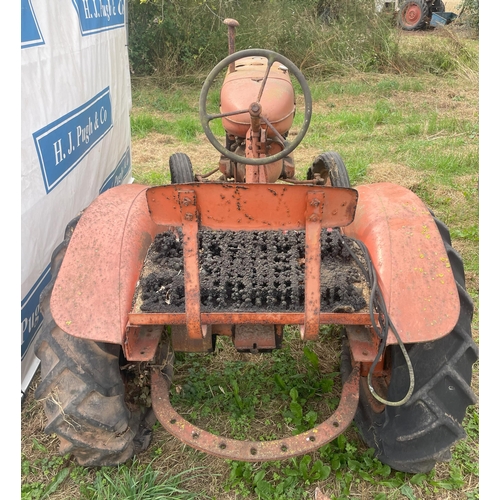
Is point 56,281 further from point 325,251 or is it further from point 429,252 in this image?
point 429,252

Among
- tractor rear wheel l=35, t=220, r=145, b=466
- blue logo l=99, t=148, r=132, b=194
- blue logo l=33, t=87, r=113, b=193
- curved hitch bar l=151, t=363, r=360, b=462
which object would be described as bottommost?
curved hitch bar l=151, t=363, r=360, b=462

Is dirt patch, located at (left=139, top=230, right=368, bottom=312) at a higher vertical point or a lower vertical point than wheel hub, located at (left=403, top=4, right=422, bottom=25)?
lower

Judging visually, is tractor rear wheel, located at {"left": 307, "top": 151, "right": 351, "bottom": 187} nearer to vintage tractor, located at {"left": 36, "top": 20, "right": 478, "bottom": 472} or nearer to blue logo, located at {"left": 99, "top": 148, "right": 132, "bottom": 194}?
vintage tractor, located at {"left": 36, "top": 20, "right": 478, "bottom": 472}

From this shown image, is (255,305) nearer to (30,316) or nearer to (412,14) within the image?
(30,316)

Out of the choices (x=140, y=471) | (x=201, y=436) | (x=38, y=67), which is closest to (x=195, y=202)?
(x=201, y=436)

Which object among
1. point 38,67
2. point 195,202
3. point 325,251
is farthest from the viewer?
point 38,67

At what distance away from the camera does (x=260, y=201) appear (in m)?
1.58

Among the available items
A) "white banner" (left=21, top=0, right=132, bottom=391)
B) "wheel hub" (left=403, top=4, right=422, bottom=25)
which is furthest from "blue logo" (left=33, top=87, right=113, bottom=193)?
"wheel hub" (left=403, top=4, right=422, bottom=25)

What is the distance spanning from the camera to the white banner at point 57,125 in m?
Result: 2.70

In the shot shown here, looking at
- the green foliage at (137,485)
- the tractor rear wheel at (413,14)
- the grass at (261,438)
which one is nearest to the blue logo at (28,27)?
the grass at (261,438)

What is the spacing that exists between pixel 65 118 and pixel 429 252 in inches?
92.0

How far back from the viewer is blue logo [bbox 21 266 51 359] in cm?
268

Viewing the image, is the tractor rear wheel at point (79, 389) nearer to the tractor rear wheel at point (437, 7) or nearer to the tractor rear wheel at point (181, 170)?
the tractor rear wheel at point (181, 170)

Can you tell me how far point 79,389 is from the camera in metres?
1.95
